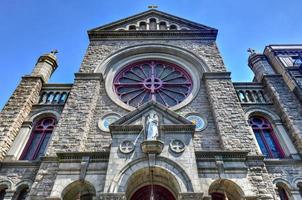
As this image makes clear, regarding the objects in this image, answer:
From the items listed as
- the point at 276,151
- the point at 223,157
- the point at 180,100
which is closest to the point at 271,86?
the point at 276,151

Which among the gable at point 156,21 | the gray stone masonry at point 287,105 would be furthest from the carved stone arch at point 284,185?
the gable at point 156,21

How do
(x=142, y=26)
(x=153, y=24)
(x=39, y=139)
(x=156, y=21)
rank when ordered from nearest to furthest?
(x=39, y=139) < (x=142, y=26) < (x=153, y=24) < (x=156, y=21)

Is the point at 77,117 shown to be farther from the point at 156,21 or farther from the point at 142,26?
the point at 156,21

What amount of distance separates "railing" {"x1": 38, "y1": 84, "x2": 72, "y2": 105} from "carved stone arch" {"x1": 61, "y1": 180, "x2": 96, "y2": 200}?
18.4 ft

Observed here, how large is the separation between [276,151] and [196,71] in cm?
604

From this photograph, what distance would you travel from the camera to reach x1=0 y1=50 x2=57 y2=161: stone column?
1133 centimetres

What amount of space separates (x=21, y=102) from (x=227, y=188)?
10140 millimetres

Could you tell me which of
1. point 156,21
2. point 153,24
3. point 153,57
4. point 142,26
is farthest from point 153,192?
point 156,21

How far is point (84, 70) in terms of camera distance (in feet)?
47.8

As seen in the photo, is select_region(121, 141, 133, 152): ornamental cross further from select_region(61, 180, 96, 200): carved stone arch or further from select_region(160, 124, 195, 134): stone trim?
select_region(61, 180, 96, 200): carved stone arch

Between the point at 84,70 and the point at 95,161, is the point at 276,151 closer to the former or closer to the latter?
the point at 95,161

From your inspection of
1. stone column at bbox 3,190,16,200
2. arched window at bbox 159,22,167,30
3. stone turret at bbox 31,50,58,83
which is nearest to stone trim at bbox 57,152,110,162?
stone column at bbox 3,190,16,200

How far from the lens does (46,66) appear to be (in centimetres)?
1531

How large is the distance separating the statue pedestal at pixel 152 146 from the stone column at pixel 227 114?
3.15m
